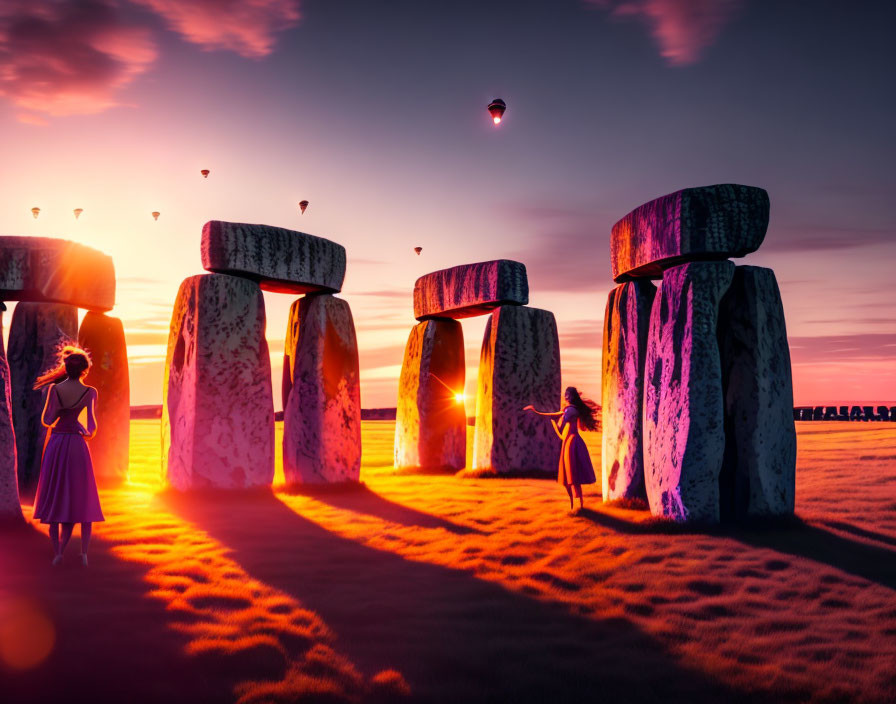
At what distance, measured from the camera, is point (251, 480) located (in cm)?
857

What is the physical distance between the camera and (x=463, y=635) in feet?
13.2

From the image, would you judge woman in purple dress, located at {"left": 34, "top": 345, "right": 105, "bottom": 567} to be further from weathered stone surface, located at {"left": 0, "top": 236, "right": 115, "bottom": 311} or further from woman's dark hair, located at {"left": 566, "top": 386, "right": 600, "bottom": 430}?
weathered stone surface, located at {"left": 0, "top": 236, "right": 115, "bottom": 311}

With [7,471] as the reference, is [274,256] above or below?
above

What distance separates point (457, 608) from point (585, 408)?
3.60m

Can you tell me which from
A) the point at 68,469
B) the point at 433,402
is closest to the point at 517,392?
the point at 433,402

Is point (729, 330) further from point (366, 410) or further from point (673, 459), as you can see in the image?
point (366, 410)

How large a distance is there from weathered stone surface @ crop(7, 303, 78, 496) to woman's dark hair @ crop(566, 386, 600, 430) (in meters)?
7.19

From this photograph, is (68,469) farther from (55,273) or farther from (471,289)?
(471,289)

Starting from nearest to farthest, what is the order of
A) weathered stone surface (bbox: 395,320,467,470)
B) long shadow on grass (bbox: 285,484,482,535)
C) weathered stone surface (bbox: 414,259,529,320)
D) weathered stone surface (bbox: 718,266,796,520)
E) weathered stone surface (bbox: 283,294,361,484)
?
weathered stone surface (bbox: 718,266,796,520) < long shadow on grass (bbox: 285,484,482,535) < weathered stone surface (bbox: 283,294,361,484) < weathered stone surface (bbox: 414,259,529,320) < weathered stone surface (bbox: 395,320,467,470)

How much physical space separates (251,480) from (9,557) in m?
3.25

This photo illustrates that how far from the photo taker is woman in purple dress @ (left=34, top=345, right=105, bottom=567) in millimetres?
5266

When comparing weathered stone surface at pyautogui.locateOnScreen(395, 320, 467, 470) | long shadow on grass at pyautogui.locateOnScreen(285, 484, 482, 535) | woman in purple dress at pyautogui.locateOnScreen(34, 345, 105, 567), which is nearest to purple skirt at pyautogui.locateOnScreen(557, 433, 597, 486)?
long shadow on grass at pyautogui.locateOnScreen(285, 484, 482, 535)

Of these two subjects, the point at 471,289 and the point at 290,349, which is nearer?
the point at 290,349

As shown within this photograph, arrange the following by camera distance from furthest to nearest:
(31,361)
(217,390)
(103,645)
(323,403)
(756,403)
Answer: (31,361)
(323,403)
(217,390)
(756,403)
(103,645)
